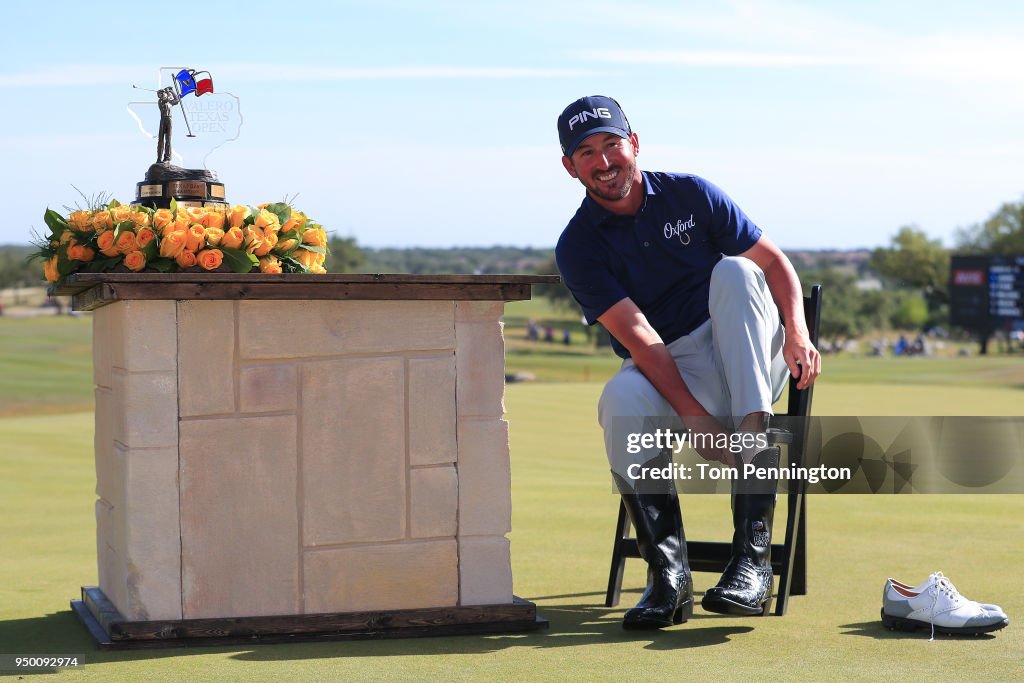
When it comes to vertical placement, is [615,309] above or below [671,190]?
below

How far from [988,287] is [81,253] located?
3647 centimetres

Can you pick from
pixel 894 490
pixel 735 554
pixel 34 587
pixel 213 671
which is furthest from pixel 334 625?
pixel 894 490

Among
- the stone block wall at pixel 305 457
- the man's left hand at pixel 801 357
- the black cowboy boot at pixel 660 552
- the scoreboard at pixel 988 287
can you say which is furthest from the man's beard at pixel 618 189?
the scoreboard at pixel 988 287

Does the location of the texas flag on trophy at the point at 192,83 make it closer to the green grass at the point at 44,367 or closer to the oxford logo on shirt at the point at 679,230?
the oxford logo on shirt at the point at 679,230

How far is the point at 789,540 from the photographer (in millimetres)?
3855

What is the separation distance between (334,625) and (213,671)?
53 cm

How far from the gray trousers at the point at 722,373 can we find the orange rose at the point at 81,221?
5.10 ft

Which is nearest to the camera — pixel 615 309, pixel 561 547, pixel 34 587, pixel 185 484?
pixel 185 484

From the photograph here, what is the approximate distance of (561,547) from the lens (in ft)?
17.6

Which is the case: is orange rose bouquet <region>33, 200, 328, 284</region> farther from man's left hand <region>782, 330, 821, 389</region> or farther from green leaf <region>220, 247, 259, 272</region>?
man's left hand <region>782, 330, 821, 389</region>

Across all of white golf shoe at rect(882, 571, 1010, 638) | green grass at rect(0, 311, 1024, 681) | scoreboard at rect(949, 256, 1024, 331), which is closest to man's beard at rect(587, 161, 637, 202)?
green grass at rect(0, 311, 1024, 681)

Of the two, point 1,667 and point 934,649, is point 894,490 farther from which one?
point 1,667

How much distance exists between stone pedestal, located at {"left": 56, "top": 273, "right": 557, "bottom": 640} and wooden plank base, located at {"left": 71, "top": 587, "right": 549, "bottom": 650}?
0.02 meters

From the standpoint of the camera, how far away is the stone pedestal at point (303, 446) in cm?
347
